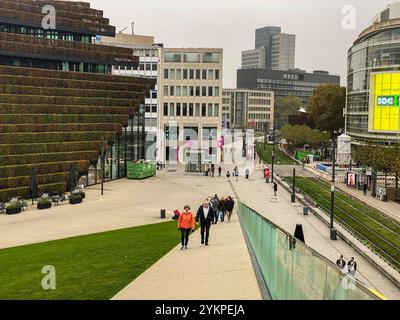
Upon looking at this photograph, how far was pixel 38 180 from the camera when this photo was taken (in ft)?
161

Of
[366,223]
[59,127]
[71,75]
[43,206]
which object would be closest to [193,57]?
[71,75]

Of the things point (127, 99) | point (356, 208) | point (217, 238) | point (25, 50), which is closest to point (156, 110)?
point (127, 99)

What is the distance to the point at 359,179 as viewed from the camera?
204 feet

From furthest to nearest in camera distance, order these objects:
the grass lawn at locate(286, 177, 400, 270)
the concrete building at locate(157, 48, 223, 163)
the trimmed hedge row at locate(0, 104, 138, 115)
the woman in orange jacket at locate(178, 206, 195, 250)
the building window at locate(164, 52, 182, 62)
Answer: the building window at locate(164, 52, 182, 62) < the concrete building at locate(157, 48, 223, 163) < the trimmed hedge row at locate(0, 104, 138, 115) < the grass lawn at locate(286, 177, 400, 270) < the woman in orange jacket at locate(178, 206, 195, 250)

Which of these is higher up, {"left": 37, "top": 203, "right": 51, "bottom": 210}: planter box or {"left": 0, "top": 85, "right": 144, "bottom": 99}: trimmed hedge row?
{"left": 0, "top": 85, "right": 144, "bottom": 99}: trimmed hedge row

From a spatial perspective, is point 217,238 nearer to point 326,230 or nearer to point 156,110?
point 326,230

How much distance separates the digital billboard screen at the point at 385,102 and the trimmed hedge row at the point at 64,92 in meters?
35.6

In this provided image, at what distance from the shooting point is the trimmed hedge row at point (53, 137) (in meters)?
48.8

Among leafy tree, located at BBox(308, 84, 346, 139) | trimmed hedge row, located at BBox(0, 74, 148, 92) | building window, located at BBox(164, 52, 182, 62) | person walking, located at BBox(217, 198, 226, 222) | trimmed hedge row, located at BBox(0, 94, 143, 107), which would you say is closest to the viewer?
person walking, located at BBox(217, 198, 226, 222)

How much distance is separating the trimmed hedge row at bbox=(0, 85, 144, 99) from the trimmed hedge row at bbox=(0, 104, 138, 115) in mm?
1870

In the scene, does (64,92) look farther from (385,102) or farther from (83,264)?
(385,102)

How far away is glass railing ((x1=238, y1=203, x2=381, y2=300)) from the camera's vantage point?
6246mm

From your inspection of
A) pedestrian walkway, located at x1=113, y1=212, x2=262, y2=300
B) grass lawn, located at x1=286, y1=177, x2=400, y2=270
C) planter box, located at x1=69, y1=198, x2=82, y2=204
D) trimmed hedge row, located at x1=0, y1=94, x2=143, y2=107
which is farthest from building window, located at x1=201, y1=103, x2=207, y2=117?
pedestrian walkway, located at x1=113, y1=212, x2=262, y2=300

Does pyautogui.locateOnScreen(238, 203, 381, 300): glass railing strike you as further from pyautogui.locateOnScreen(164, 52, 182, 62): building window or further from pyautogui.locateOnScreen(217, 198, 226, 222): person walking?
pyautogui.locateOnScreen(164, 52, 182, 62): building window
